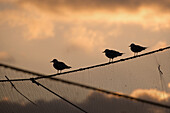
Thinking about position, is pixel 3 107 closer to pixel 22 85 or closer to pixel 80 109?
pixel 22 85

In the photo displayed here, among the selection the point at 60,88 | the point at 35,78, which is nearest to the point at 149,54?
the point at 60,88

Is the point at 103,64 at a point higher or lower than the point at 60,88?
higher

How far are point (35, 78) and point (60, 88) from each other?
157cm

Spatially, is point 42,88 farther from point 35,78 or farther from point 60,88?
point 60,88

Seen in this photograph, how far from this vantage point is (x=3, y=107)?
39.9ft

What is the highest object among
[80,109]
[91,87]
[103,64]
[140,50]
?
[140,50]

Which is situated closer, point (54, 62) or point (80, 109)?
point (80, 109)

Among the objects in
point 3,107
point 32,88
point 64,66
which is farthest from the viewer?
point 64,66

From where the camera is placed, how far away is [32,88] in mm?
13219

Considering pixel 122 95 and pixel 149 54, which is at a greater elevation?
pixel 149 54

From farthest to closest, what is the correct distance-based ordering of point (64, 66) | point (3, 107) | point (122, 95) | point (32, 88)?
point (64, 66)
point (32, 88)
point (3, 107)
point (122, 95)

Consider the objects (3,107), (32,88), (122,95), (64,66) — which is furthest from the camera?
(64,66)

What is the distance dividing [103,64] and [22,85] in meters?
3.48

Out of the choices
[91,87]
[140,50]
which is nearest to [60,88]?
[91,87]
